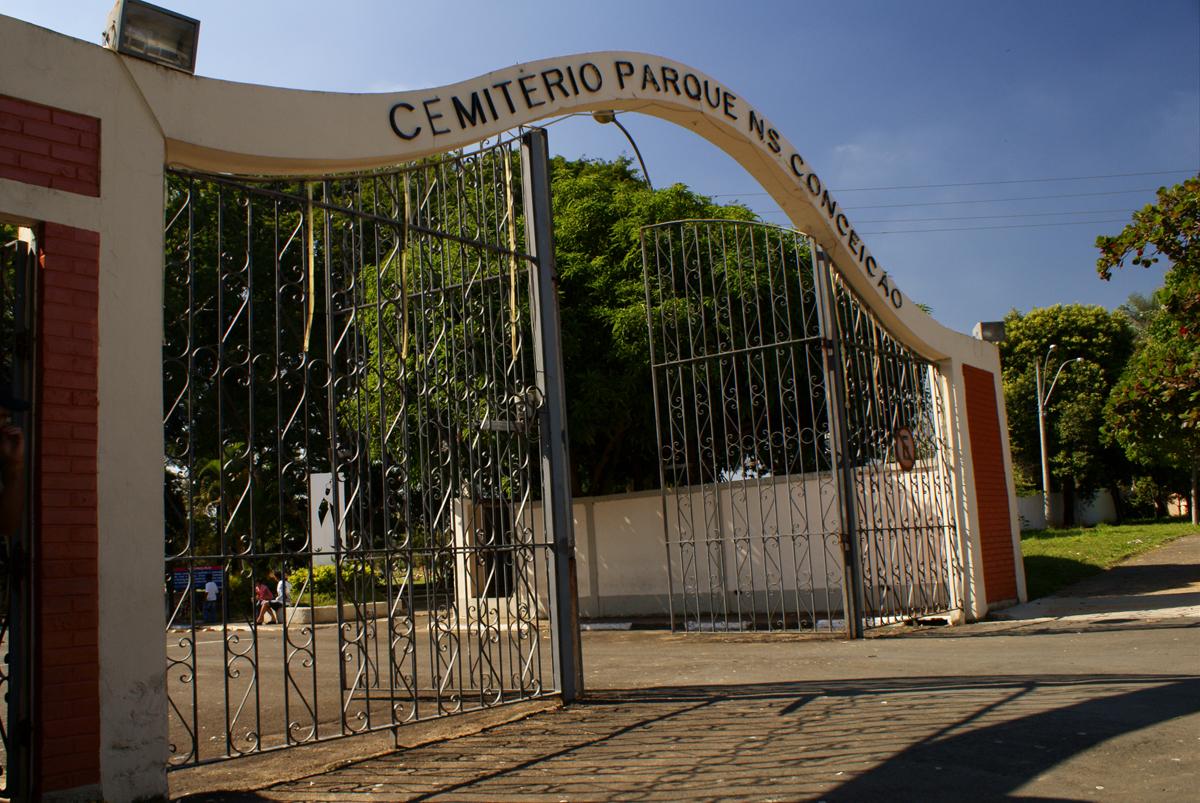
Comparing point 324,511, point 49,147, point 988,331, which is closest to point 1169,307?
point 988,331

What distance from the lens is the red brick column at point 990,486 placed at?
1295 cm

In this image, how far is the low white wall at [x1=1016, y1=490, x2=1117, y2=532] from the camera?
40188 mm

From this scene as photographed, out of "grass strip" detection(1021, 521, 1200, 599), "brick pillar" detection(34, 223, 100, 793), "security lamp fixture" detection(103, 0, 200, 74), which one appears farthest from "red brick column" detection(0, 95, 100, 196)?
"grass strip" detection(1021, 521, 1200, 599)

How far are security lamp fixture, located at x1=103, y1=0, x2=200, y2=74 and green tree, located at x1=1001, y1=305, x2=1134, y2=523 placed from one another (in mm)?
38814

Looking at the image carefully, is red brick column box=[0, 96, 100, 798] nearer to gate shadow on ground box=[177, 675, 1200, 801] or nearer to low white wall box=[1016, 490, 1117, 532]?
gate shadow on ground box=[177, 675, 1200, 801]

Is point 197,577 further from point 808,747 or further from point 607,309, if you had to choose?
point 607,309

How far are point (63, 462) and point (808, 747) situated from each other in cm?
390

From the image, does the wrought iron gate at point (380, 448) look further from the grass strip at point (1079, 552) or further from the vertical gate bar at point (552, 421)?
the grass strip at point (1079, 552)

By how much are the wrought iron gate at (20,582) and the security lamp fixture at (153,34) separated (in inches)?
42.7

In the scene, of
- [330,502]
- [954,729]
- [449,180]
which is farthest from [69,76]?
[954,729]

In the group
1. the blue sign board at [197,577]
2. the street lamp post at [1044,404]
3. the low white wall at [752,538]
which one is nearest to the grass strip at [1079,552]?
the low white wall at [752,538]

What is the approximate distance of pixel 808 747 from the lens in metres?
5.41

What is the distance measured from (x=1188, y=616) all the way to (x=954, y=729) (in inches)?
281

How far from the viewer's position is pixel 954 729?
5711 mm
